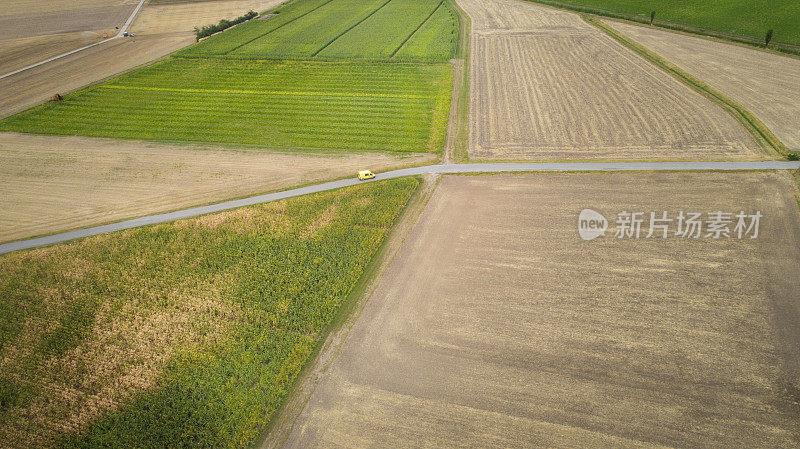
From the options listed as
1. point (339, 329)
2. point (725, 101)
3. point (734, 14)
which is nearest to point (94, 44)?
point (339, 329)

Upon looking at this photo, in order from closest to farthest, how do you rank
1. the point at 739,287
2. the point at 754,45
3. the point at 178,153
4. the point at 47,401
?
the point at 47,401
the point at 739,287
the point at 178,153
the point at 754,45

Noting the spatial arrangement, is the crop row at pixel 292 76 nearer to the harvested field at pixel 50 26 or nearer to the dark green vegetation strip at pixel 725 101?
the harvested field at pixel 50 26

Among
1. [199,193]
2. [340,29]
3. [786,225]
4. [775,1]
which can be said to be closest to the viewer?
[786,225]

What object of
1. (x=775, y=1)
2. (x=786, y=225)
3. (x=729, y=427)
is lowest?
(x=729, y=427)

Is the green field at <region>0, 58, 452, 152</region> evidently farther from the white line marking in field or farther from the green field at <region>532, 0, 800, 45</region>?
the green field at <region>532, 0, 800, 45</region>

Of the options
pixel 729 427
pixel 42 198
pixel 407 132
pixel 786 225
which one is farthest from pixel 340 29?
pixel 729 427

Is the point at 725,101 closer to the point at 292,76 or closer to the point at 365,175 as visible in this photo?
the point at 365,175

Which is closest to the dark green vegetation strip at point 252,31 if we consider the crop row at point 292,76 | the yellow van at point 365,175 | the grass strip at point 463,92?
the crop row at point 292,76

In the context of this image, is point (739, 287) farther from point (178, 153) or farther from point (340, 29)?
point (340, 29)
